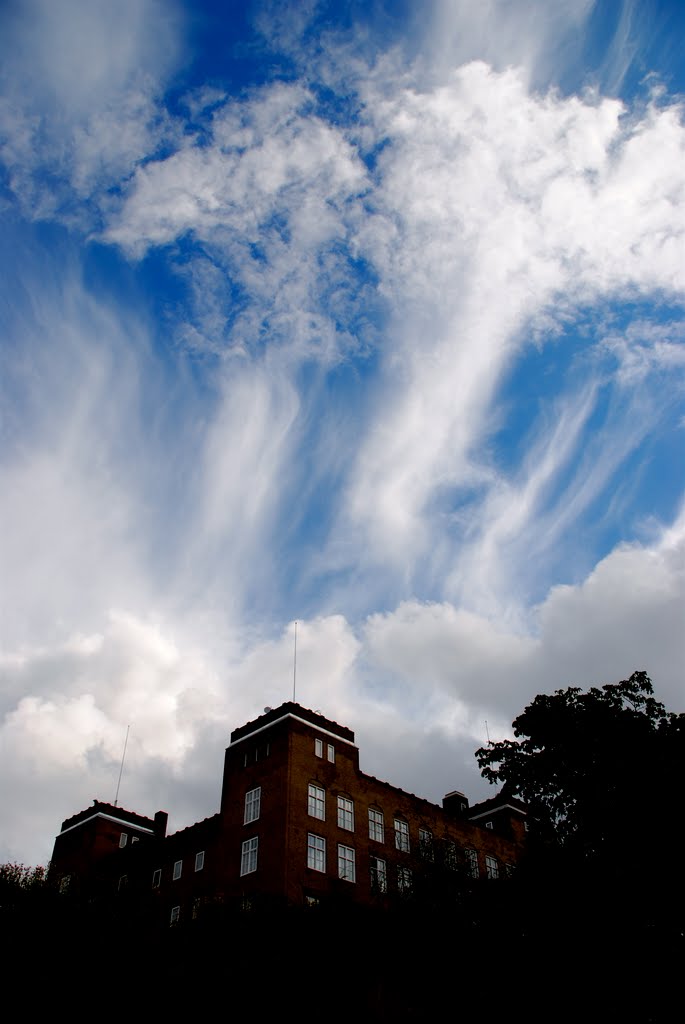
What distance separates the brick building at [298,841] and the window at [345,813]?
0.06 meters

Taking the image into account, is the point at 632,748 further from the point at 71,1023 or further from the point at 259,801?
the point at 71,1023

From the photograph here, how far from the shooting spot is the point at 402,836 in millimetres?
50969

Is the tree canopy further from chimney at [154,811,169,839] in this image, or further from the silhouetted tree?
chimney at [154,811,169,839]

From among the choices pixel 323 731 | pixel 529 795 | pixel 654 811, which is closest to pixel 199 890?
pixel 323 731

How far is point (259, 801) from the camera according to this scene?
1799 inches

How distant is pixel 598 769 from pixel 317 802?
1757 cm

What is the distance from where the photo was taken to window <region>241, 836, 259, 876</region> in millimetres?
43606

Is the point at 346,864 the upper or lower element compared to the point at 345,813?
lower

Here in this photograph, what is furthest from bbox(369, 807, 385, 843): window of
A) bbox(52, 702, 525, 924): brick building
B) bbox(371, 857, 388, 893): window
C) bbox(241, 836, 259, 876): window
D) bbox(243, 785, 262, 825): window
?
bbox(241, 836, 259, 876): window

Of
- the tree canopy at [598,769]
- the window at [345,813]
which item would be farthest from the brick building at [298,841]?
the tree canopy at [598,769]

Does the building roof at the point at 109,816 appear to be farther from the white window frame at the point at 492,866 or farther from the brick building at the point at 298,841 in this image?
the white window frame at the point at 492,866

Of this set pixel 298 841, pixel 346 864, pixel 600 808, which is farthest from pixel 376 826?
pixel 600 808

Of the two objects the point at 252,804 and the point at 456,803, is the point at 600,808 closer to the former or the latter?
the point at 252,804

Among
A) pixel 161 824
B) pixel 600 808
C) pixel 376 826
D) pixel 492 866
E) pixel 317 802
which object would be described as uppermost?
pixel 161 824
